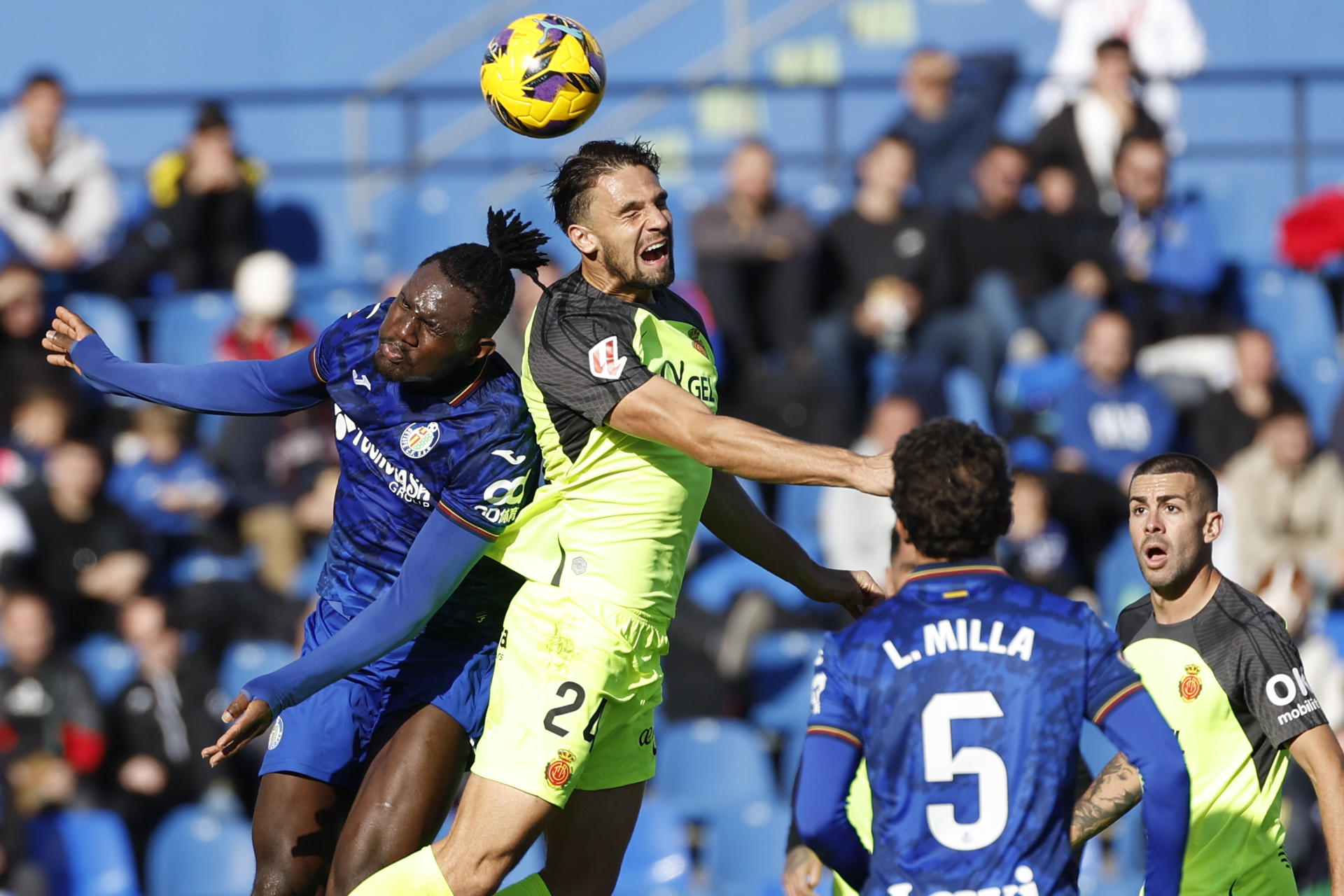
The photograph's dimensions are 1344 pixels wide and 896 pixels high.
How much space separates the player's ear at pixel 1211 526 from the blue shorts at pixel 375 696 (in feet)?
6.45

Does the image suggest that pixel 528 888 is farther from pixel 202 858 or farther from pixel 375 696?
pixel 202 858

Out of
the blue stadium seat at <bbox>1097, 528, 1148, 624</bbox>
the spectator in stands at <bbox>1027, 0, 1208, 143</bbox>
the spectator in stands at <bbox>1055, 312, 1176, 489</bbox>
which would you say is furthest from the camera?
the spectator in stands at <bbox>1027, 0, 1208, 143</bbox>

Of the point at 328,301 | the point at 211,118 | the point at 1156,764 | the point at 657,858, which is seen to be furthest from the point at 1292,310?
the point at 1156,764

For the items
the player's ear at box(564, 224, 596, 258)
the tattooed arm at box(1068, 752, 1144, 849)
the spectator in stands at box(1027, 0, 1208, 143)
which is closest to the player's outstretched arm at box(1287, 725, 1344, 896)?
the tattooed arm at box(1068, 752, 1144, 849)

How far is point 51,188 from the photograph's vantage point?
436 inches

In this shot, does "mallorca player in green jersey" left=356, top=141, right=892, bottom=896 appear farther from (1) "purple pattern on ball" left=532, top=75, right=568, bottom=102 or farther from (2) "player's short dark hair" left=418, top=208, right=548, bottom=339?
(1) "purple pattern on ball" left=532, top=75, right=568, bottom=102

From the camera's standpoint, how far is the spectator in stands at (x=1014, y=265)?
11031 mm

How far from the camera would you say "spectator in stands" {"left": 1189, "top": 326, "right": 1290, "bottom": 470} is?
33.4 ft

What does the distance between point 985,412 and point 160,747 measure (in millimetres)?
5050

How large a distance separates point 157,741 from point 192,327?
3241mm

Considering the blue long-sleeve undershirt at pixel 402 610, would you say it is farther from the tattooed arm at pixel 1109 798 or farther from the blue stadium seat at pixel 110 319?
the blue stadium seat at pixel 110 319

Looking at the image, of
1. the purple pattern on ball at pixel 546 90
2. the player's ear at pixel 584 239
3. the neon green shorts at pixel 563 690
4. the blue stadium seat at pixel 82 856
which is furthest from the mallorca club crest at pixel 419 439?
the blue stadium seat at pixel 82 856

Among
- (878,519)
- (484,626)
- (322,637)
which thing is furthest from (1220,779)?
(878,519)

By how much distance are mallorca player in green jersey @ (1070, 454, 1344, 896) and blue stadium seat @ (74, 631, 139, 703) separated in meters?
6.18
